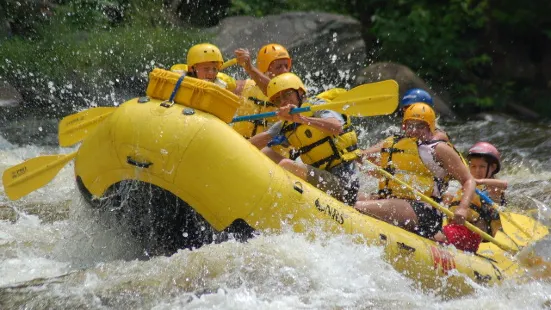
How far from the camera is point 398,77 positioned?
1185 cm

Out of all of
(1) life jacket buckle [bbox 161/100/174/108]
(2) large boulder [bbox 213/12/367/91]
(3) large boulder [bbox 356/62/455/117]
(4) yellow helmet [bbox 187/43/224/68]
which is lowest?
(3) large boulder [bbox 356/62/455/117]


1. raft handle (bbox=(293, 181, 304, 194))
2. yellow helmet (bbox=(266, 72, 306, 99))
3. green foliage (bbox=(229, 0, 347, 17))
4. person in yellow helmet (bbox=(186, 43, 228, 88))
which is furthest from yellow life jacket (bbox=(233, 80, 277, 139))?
green foliage (bbox=(229, 0, 347, 17))

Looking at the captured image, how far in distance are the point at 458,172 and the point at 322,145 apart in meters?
0.86

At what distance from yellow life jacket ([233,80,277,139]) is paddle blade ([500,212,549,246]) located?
182 cm

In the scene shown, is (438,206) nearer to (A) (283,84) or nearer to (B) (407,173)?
(B) (407,173)

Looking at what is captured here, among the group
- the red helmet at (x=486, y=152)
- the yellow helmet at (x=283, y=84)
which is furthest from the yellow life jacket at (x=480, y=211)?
the yellow helmet at (x=283, y=84)

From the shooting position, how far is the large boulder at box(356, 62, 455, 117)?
38.6ft

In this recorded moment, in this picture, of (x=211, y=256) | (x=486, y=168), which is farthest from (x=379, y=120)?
(x=211, y=256)

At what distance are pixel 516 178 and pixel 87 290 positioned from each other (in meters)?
5.58

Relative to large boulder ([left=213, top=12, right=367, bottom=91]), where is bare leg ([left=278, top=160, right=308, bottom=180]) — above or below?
above

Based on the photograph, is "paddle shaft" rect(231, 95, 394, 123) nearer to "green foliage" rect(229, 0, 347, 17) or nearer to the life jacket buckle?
the life jacket buckle

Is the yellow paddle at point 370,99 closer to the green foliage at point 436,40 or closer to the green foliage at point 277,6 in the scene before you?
the green foliage at point 277,6

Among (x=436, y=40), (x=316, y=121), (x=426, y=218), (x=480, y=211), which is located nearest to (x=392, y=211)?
(x=426, y=218)

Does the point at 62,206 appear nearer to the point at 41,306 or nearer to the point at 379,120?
the point at 41,306
